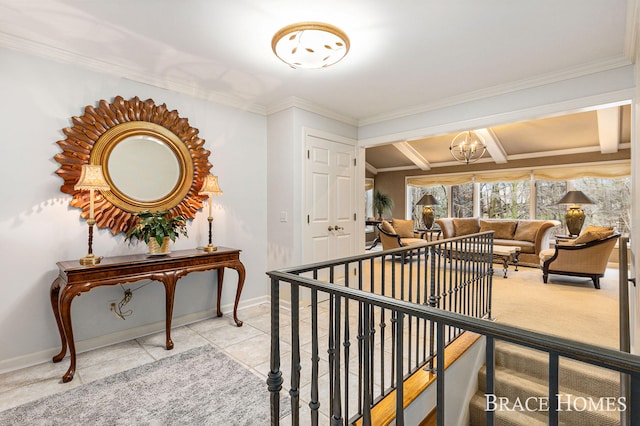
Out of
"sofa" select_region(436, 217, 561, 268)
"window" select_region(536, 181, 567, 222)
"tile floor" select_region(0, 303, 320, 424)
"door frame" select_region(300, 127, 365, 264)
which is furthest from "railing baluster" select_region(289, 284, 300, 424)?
"window" select_region(536, 181, 567, 222)

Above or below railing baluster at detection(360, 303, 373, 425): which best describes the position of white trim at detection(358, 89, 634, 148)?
above

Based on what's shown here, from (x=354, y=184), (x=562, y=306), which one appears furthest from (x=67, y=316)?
(x=562, y=306)

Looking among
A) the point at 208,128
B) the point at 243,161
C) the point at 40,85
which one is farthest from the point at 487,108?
the point at 40,85

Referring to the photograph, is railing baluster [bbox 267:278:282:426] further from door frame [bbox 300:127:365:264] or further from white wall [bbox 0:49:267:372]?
door frame [bbox 300:127:365:264]

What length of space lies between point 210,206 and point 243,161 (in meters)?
0.79

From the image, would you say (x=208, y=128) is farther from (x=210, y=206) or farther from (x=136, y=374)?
(x=136, y=374)

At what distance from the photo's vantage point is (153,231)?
2.65 m

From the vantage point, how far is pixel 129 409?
6.20 ft

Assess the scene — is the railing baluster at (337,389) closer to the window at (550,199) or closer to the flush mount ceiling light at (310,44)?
the flush mount ceiling light at (310,44)

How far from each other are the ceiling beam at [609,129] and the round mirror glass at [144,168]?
568 cm

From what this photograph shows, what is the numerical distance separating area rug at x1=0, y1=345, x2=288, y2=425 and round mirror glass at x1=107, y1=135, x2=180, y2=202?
4.96 feet

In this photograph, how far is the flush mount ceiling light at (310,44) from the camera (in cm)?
210

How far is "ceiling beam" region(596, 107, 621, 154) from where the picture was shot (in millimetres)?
4469

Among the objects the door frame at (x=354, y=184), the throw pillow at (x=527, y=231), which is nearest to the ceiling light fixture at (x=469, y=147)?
the throw pillow at (x=527, y=231)
